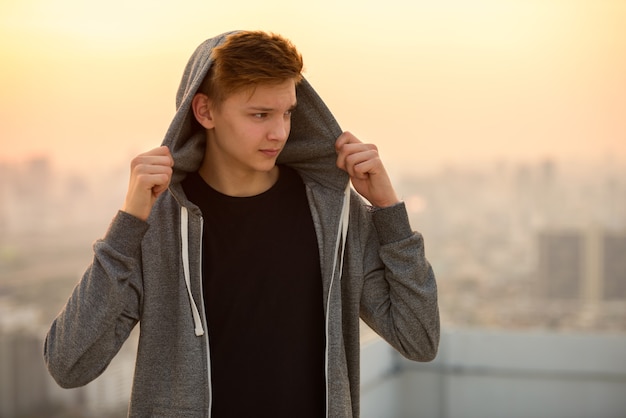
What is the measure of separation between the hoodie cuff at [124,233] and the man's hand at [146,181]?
0.4 inches

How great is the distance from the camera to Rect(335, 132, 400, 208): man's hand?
4.42 feet

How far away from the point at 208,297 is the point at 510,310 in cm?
314

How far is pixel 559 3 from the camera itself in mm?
4281

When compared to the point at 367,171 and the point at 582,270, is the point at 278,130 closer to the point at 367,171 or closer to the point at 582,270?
the point at 367,171

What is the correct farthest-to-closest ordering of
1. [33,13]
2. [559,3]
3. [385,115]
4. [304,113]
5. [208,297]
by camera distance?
[559,3]
[385,115]
[33,13]
[304,113]
[208,297]

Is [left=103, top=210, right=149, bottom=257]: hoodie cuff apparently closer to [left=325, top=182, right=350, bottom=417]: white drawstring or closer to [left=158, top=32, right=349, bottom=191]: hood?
[left=158, top=32, right=349, bottom=191]: hood

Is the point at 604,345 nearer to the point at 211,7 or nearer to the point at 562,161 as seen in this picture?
the point at 562,161

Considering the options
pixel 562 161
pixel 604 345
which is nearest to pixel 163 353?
pixel 604 345

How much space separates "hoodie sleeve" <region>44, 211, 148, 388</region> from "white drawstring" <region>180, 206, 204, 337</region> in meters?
0.07

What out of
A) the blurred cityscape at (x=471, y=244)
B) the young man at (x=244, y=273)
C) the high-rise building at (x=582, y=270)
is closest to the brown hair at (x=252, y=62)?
the young man at (x=244, y=273)

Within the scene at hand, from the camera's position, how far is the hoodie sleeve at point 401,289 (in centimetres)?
132

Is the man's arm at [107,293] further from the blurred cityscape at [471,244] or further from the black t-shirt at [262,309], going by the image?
the blurred cityscape at [471,244]

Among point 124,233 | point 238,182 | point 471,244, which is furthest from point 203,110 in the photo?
point 471,244

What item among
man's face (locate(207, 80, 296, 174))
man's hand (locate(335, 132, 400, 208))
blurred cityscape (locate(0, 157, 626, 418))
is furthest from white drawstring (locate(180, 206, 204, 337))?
blurred cityscape (locate(0, 157, 626, 418))
